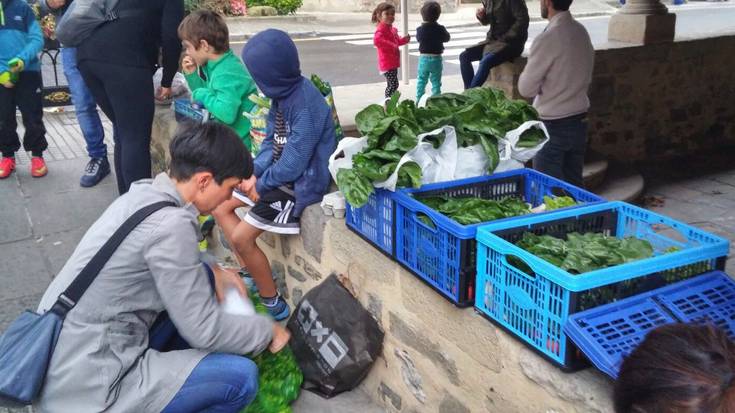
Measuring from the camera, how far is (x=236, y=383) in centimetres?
268

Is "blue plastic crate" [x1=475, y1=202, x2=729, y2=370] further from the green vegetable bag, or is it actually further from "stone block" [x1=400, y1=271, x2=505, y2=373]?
the green vegetable bag

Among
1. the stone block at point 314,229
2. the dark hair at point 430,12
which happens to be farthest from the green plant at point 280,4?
the stone block at point 314,229

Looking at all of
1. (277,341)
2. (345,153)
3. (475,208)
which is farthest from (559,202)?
(277,341)

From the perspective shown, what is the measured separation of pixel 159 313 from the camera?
9.21 feet

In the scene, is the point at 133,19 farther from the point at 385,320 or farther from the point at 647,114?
the point at 647,114

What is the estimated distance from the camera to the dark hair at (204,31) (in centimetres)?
420

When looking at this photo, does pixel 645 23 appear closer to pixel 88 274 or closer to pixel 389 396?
pixel 389 396

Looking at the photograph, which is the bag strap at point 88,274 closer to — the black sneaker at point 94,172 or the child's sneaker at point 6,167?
the black sneaker at point 94,172

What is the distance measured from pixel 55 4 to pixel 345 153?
3980 mm

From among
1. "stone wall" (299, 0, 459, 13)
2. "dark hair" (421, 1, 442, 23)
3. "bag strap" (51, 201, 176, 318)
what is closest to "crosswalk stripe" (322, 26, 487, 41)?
"stone wall" (299, 0, 459, 13)

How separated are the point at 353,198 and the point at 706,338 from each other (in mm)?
1672

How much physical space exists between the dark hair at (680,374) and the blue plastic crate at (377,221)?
1.56 meters

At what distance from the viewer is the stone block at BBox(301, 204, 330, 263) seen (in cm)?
367

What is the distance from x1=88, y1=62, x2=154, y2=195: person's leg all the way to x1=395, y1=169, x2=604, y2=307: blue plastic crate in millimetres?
2489
